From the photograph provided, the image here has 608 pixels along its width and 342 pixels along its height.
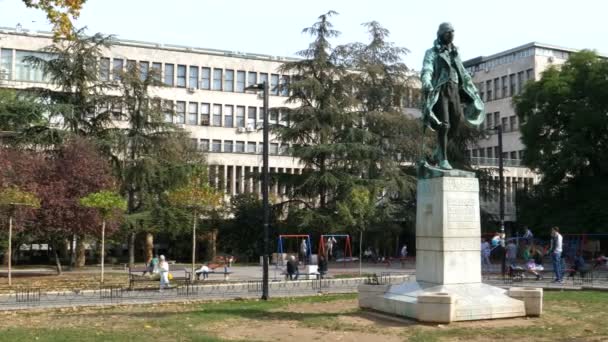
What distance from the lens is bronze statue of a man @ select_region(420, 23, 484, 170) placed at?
15.8m

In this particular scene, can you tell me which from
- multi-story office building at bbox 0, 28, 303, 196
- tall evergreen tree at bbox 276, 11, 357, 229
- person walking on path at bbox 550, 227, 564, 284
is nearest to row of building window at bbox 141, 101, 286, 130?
multi-story office building at bbox 0, 28, 303, 196

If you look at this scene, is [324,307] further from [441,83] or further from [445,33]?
[445,33]

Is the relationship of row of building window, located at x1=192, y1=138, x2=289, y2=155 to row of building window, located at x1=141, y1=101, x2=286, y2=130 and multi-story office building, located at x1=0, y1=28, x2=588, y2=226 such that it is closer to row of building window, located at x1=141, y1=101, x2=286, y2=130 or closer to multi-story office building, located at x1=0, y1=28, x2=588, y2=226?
multi-story office building, located at x1=0, y1=28, x2=588, y2=226

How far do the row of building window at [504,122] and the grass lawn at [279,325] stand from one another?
58.0m

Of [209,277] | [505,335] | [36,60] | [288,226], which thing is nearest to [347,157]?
[288,226]

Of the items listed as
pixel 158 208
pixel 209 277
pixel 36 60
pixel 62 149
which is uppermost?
pixel 36 60

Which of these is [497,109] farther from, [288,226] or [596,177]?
[288,226]

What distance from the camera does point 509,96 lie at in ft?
243

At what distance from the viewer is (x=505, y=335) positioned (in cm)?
1300

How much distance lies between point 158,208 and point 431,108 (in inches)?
1203

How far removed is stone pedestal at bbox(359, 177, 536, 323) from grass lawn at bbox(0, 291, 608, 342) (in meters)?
0.34

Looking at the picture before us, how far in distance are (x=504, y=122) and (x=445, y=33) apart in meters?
62.2

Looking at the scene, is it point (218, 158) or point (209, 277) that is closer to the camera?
point (209, 277)

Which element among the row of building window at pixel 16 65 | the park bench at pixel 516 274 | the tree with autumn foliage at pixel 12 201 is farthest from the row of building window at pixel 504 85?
the tree with autumn foliage at pixel 12 201
